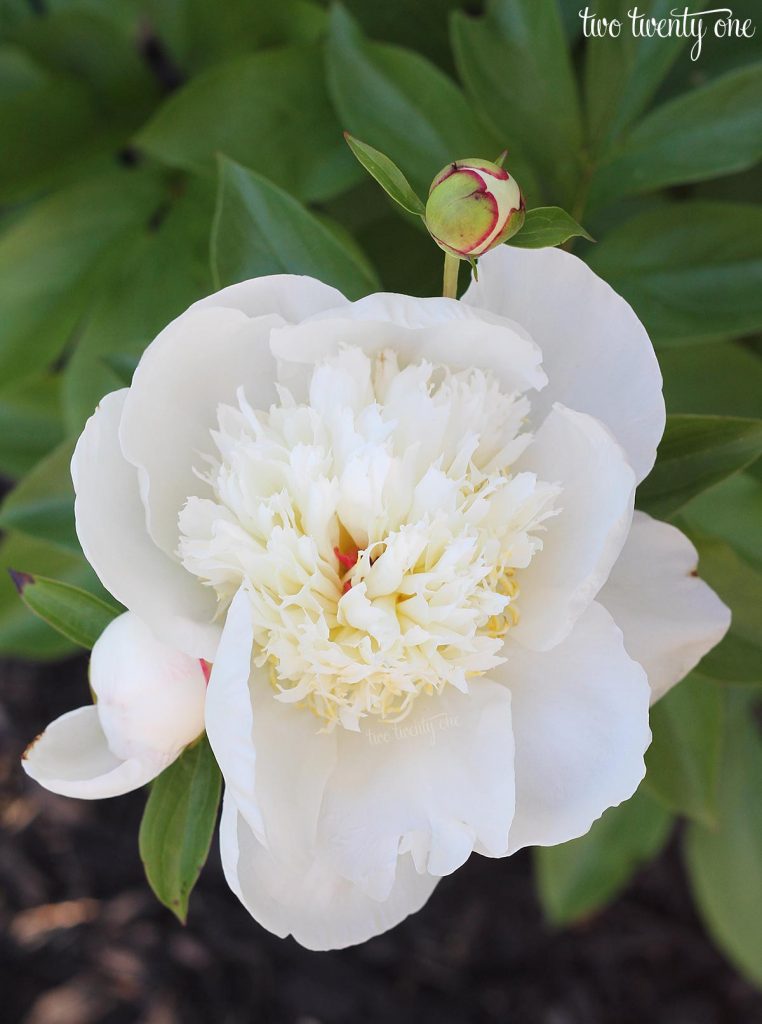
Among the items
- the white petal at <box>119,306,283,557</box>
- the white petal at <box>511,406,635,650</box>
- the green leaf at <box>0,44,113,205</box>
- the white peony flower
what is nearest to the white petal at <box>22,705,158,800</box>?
the white peony flower

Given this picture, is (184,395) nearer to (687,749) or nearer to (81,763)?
(81,763)

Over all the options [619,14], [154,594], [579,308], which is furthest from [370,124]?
[154,594]

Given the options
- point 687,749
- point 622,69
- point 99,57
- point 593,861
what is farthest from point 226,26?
point 593,861

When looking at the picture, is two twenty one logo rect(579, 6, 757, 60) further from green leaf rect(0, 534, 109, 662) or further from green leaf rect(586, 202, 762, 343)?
green leaf rect(0, 534, 109, 662)

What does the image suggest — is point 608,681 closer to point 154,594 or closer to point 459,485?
point 459,485

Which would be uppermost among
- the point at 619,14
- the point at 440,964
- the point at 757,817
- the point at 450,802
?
the point at 619,14
